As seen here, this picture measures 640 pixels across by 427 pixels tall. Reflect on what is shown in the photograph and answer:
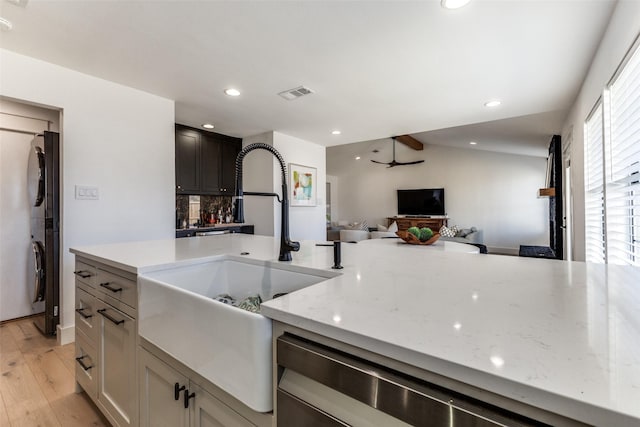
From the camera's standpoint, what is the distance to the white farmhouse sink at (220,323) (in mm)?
690

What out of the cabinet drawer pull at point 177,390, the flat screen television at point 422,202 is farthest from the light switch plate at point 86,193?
the flat screen television at point 422,202

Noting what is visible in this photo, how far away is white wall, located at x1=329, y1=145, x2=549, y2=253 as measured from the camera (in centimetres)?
689

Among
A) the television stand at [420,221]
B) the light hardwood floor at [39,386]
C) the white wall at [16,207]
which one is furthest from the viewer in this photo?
the television stand at [420,221]

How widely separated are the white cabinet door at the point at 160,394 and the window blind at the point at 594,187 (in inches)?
107

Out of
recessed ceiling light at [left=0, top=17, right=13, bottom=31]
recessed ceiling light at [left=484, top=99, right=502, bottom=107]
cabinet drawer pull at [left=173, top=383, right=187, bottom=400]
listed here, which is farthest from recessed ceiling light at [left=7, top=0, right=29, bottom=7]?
recessed ceiling light at [left=484, top=99, right=502, bottom=107]

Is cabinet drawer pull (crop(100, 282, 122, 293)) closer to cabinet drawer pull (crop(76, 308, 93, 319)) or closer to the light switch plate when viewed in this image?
cabinet drawer pull (crop(76, 308, 93, 319))

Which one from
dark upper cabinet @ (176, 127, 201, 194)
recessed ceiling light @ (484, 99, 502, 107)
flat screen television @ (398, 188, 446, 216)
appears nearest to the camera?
recessed ceiling light @ (484, 99, 502, 107)

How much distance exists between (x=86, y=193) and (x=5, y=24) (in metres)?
1.22

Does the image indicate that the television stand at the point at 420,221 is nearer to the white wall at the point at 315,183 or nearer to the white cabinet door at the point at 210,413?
the white wall at the point at 315,183

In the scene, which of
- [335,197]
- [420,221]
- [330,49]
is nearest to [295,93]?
[330,49]

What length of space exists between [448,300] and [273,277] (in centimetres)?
75

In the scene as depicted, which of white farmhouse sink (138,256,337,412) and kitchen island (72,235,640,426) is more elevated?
kitchen island (72,235,640,426)

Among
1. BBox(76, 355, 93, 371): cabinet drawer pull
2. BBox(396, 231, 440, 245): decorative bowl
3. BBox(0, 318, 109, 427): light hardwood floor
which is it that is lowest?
BBox(0, 318, 109, 427): light hardwood floor

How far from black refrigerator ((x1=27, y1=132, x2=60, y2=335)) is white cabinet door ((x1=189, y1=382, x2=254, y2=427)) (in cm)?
238
